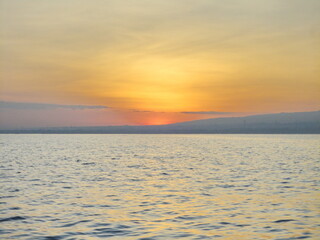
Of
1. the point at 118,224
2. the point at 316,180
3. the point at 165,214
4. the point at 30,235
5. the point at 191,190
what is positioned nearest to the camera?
the point at 30,235

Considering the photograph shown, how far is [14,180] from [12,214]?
74.2 feet

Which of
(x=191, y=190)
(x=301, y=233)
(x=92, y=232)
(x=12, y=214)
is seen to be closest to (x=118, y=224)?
(x=92, y=232)

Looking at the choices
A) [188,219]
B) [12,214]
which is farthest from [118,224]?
[12,214]

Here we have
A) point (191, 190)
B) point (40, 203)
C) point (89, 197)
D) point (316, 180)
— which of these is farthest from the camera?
point (316, 180)

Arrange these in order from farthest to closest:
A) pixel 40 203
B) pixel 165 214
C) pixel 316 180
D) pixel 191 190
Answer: pixel 316 180
pixel 191 190
pixel 40 203
pixel 165 214

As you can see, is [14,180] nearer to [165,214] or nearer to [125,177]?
[125,177]

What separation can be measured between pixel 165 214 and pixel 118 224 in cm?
410

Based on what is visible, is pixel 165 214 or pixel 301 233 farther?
pixel 165 214

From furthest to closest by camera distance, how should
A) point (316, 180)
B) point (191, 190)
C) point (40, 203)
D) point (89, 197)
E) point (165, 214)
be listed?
point (316, 180), point (191, 190), point (89, 197), point (40, 203), point (165, 214)

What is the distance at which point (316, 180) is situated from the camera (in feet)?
169

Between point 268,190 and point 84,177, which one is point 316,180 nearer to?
point 268,190

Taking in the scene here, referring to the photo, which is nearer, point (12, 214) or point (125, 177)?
point (12, 214)

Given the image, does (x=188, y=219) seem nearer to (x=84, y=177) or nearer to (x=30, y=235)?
(x=30, y=235)

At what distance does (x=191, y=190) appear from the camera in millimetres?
41344
